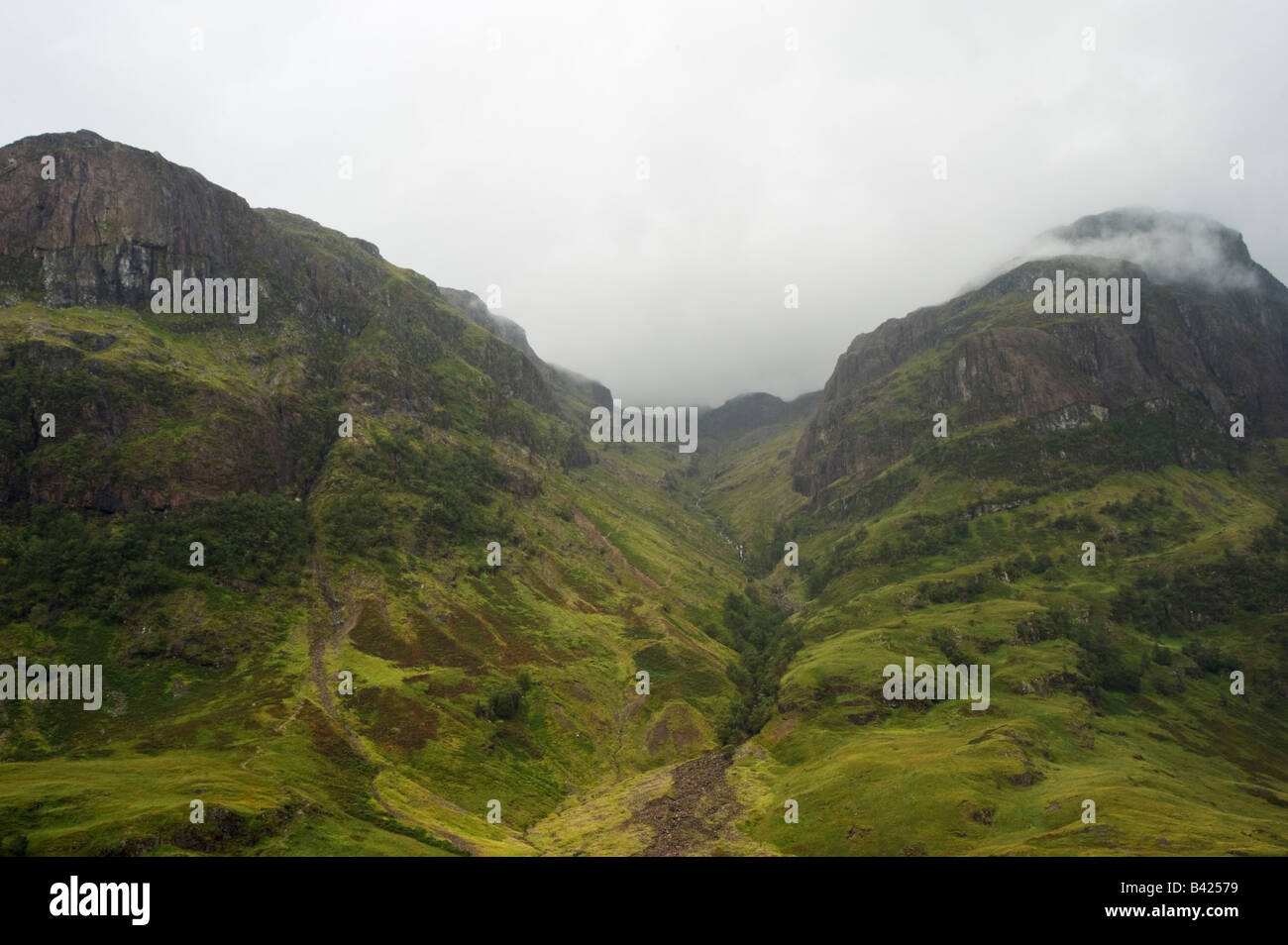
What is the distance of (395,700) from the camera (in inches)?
6206

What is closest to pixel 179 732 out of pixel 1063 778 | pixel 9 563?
pixel 9 563

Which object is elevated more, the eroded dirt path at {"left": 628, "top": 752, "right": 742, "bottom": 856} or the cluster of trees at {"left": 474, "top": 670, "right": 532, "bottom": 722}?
the cluster of trees at {"left": 474, "top": 670, "right": 532, "bottom": 722}

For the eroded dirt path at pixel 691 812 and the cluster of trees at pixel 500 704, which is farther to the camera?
the cluster of trees at pixel 500 704

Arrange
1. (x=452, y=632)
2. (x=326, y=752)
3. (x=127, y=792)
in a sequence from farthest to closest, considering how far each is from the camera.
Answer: (x=452, y=632), (x=326, y=752), (x=127, y=792)

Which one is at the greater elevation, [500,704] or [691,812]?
[500,704]

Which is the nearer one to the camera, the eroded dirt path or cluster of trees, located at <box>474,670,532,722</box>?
the eroded dirt path

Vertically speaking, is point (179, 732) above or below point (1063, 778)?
above

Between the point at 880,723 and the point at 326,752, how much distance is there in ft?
447

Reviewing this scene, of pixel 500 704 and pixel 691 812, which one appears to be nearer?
pixel 691 812

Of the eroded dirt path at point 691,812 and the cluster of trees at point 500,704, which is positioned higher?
the cluster of trees at point 500,704
